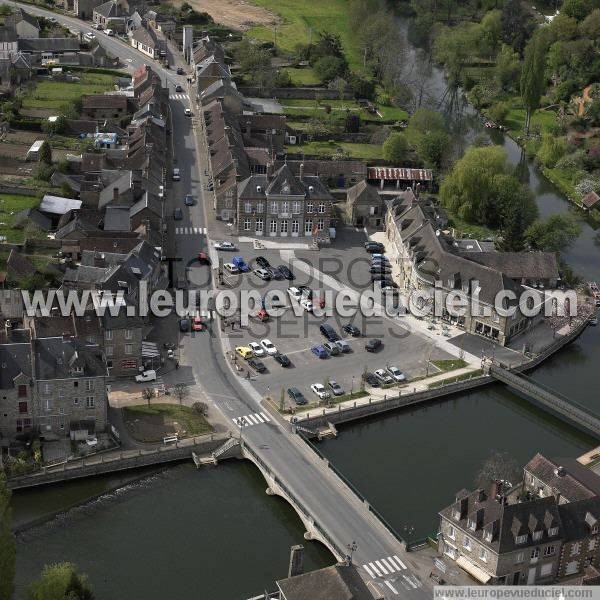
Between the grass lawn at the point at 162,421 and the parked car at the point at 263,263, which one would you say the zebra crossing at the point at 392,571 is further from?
the parked car at the point at 263,263

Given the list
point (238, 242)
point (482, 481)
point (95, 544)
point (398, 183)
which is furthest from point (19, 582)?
point (398, 183)

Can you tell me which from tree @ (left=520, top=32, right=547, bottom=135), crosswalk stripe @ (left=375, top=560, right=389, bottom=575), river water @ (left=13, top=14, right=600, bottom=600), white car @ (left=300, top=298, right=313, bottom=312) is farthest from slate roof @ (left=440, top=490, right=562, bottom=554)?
tree @ (left=520, top=32, right=547, bottom=135)

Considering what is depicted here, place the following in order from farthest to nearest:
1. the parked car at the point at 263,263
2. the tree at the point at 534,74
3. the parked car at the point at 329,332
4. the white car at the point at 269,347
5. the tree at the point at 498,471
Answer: the tree at the point at 534,74
the parked car at the point at 263,263
the parked car at the point at 329,332
the white car at the point at 269,347
the tree at the point at 498,471

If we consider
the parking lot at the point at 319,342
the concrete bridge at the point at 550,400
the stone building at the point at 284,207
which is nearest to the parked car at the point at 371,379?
the parking lot at the point at 319,342

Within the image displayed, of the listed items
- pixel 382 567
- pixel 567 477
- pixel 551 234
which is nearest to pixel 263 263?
pixel 551 234

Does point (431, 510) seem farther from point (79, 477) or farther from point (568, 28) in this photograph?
point (568, 28)

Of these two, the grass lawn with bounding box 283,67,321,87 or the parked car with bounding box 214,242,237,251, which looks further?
the grass lawn with bounding box 283,67,321,87

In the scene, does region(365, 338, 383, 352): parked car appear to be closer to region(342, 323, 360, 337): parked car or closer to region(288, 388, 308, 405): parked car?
region(342, 323, 360, 337): parked car
